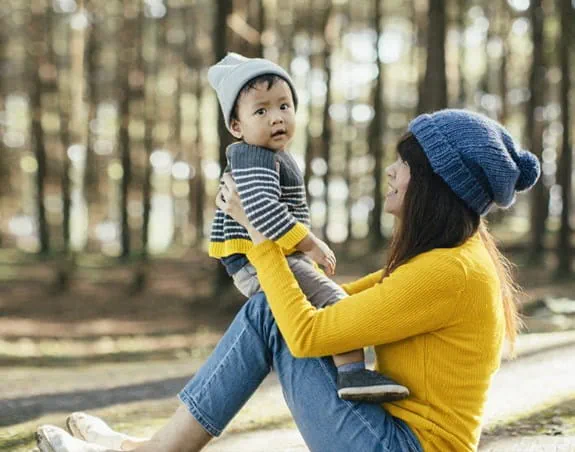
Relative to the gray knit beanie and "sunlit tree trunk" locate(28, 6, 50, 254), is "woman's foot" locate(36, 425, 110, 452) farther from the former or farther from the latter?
"sunlit tree trunk" locate(28, 6, 50, 254)

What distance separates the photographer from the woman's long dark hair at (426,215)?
2.93 m

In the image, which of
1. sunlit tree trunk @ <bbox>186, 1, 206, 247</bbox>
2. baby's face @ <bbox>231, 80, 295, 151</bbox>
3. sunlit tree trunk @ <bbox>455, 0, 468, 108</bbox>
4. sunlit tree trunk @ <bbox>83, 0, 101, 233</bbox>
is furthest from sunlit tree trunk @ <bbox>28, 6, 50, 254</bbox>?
baby's face @ <bbox>231, 80, 295, 151</bbox>

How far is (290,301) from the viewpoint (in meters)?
2.96

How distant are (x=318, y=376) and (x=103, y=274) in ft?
68.9

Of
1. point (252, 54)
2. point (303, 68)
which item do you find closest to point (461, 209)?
point (252, 54)

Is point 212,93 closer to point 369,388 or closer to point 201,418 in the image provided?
point 201,418

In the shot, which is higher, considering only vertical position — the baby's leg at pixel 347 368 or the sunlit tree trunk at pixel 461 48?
the sunlit tree trunk at pixel 461 48

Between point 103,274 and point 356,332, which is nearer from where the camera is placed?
point 356,332

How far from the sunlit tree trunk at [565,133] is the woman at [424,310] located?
14443 millimetres

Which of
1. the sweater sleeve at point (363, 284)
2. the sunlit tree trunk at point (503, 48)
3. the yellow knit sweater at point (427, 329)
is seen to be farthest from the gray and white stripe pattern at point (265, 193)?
the sunlit tree trunk at point (503, 48)

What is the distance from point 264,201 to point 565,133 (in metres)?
14.6

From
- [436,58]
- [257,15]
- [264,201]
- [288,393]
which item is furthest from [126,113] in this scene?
[288,393]

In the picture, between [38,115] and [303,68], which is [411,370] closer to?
[38,115]

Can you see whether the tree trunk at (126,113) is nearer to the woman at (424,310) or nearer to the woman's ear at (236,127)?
the woman's ear at (236,127)
